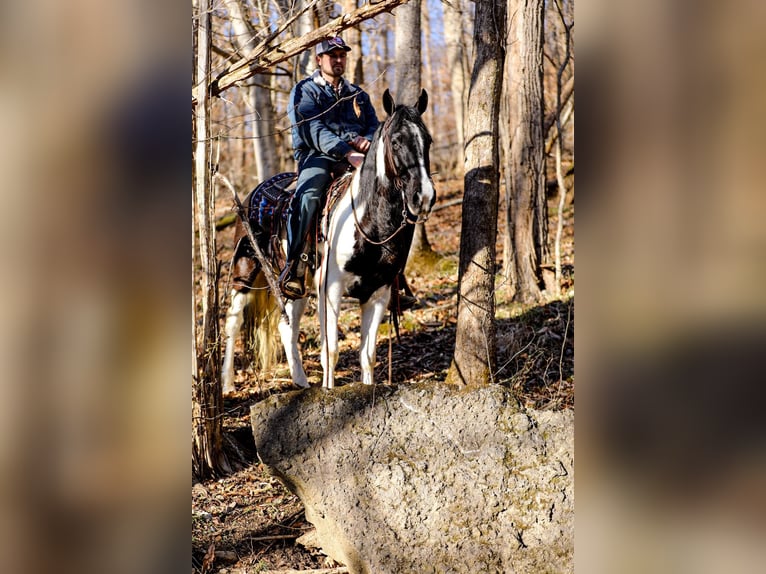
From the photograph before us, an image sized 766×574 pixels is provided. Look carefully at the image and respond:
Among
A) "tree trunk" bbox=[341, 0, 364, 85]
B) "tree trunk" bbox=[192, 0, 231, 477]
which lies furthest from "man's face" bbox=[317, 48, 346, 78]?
"tree trunk" bbox=[341, 0, 364, 85]

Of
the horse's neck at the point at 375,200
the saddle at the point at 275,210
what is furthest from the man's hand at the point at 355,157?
the horse's neck at the point at 375,200

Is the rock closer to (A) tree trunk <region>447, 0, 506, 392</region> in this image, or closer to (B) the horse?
(B) the horse

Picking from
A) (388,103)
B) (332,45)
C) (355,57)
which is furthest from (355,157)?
(355,57)

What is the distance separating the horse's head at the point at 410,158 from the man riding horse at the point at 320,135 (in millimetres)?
763

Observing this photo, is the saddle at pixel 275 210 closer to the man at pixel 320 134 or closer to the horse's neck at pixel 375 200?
the man at pixel 320 134

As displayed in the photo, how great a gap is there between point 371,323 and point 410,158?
5.65 ft

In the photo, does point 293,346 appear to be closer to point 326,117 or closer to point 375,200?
point 375,200

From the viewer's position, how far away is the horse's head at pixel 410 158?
5430 millimetres
